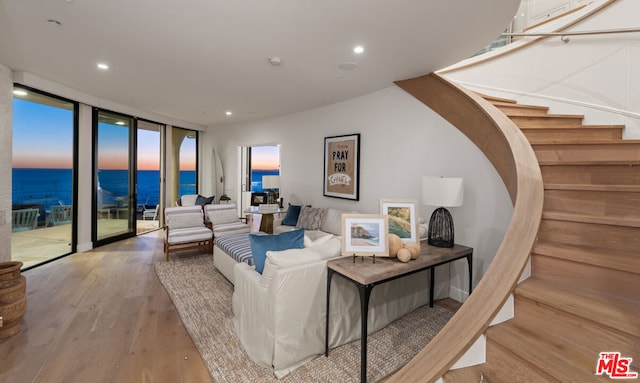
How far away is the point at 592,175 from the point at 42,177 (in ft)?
21.4

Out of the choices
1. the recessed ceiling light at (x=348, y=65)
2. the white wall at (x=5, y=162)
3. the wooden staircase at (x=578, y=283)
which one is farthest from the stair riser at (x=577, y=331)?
the white wall at (x=5, y=162)

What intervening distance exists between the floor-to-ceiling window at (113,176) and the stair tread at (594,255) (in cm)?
639

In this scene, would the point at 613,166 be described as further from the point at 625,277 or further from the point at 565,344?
the point at 565,344

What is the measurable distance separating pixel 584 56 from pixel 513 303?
3145mm

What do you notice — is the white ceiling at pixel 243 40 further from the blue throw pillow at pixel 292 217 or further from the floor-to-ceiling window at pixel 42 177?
the blue throw pillow at pixel 292 217

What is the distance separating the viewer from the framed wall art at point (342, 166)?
4.28 m

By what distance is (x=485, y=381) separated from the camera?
109 centimetres

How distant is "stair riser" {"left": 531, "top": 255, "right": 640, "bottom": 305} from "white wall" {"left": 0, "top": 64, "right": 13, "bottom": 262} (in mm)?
5364

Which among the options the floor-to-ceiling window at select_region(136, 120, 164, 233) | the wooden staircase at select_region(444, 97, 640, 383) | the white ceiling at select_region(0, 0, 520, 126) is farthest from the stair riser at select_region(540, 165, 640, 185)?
the floor-to-ceiling window at select_region(136, 120, 164, 233)

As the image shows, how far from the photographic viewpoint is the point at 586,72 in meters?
2.87

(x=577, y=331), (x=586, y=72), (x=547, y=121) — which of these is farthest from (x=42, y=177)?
(x=586, y=72)

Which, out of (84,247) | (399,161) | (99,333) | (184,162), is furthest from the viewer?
(184,162)

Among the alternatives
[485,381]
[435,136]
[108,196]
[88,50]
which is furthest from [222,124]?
[485,381]

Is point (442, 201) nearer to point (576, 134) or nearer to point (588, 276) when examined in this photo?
point (588, 276)
